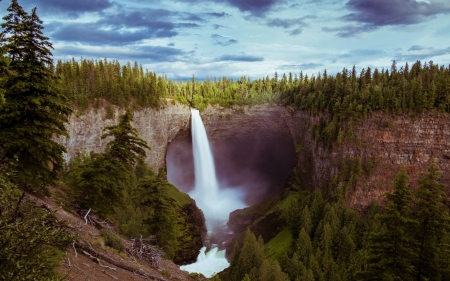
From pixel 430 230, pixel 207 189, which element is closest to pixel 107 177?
pixel 430 230

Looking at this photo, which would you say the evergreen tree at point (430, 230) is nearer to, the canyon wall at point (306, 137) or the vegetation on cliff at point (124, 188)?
the vegetation on cliff at point (124, 188)

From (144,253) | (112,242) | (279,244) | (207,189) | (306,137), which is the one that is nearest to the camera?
(112,242)

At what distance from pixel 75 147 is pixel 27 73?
49544 mm

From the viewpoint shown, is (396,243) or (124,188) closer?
(396,243)

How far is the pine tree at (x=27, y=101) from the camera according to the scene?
1792 cm

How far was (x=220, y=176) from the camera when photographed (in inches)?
4087

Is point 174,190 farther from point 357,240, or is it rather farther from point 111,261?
point 111,261

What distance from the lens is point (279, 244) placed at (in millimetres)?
66750

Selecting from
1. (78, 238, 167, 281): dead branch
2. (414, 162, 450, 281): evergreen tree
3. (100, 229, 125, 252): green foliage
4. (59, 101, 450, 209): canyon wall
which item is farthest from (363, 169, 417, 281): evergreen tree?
(59, 101, 450, 209): canyon wall

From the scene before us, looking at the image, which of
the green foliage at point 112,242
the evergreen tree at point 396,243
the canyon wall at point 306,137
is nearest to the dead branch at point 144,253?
the green foliage at point 112,242

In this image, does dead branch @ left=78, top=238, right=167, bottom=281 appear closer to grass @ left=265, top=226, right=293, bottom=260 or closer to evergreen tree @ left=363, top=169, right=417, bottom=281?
evergreen tree @ left=363, top=169, right=417, bottom=281

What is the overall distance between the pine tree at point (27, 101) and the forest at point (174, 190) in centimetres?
7

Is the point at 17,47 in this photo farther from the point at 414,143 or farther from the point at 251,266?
the point at 414,143

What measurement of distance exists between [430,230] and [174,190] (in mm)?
61333
